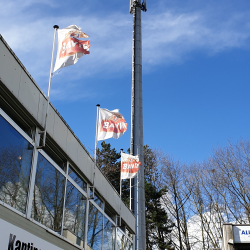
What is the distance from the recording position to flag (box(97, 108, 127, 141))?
14.2 m

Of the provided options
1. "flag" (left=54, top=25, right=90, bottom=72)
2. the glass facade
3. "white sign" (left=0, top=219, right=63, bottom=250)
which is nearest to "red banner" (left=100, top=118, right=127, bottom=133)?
the glass facade

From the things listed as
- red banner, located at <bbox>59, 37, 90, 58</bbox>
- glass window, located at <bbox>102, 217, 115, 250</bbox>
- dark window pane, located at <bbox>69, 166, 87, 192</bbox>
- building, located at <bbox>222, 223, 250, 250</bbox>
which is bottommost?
building, located at <bbox>222, 223, 250, 250</bbox>

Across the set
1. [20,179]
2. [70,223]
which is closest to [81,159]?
[70,223]

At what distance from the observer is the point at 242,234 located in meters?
10.6

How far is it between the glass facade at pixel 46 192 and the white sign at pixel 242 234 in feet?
15.2

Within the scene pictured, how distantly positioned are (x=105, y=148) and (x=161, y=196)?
955 centimetres

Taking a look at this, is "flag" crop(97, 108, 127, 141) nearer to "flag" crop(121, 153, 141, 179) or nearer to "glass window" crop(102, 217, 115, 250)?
"glass window" crop(102, 217, 115, 250)

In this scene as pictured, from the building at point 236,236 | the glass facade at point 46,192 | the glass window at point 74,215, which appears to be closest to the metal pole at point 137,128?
the glass facade at point 46,192

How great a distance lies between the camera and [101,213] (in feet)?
42.3

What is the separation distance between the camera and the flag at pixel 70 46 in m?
9.79

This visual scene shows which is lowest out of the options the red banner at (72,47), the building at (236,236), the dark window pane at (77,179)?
the building at (236,236)

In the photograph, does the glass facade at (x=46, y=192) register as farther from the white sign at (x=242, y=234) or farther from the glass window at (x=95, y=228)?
the white sign at (x=242, y=234)

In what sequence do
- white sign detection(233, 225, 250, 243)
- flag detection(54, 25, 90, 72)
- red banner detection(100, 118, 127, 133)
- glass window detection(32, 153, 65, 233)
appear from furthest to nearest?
red banner detection(100, 118, 127, 133)
white sign detection(233, 225, 250, 243)
flag detection(54, 25, 90, 72)
glass window detection(32, 153, 65, 233)

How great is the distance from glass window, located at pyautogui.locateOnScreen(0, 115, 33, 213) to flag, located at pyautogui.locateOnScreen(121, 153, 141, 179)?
1105 cm
